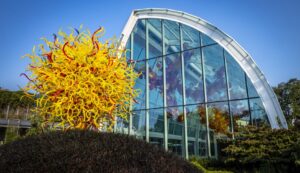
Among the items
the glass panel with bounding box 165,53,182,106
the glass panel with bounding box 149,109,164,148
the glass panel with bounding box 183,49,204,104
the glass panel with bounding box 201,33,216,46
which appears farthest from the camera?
the glass panel with bounding box 149,109,164,148

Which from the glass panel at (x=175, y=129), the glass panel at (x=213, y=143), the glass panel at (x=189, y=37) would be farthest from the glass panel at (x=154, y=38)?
the glass panel at (x=213, y=143)

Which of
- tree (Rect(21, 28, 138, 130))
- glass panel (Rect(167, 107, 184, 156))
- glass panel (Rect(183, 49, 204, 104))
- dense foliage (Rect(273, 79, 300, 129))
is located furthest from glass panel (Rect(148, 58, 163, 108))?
dense foliage (Rect(273, 79, 300, 129))

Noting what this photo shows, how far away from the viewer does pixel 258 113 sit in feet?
36.0

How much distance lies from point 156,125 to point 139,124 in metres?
1.10

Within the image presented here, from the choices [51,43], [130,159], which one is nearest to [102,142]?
[130,159]

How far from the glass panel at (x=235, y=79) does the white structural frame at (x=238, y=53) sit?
200mm

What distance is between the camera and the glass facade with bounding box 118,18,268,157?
1140 centimetres

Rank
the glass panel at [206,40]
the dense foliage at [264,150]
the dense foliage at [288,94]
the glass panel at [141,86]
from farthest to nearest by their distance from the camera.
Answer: the dense foliage at [288,94], the glass panel at [141,86], the glass panel at [206,40], the dense foliage at [264,150]

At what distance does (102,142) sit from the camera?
3133 mm

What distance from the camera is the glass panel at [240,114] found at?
11.0 metres

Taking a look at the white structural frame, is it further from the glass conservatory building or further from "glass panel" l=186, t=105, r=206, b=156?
"glass panel" l=186, t=105, r=206, b=156

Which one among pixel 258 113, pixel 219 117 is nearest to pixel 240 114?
pixel 258 113

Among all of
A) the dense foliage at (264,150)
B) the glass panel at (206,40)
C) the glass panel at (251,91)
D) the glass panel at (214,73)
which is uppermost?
the glass panel at (206,40)

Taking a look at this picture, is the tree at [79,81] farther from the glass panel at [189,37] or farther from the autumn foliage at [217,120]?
the glass panel at [189,37]
